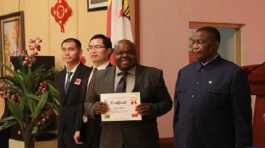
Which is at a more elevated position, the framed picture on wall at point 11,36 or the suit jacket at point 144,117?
the framed picture on wall at point 11,36

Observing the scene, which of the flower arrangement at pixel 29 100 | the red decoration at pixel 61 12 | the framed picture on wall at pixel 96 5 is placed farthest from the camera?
the red decoration at pixel 61 12

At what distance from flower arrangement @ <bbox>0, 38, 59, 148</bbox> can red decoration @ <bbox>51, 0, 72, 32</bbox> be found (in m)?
0.70

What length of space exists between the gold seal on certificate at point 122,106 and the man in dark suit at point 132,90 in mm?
30

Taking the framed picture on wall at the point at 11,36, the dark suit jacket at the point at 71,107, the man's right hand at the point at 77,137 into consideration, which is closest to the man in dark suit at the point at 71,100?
the dark suit jacket at the point at 71,107

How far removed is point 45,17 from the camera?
5672 millimetres

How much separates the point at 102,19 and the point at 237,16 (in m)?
1.44

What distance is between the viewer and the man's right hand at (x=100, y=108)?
296 centimetres

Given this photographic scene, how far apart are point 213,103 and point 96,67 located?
123 centimetres

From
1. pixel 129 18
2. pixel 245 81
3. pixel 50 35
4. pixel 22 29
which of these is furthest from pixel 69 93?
pixel 22 29

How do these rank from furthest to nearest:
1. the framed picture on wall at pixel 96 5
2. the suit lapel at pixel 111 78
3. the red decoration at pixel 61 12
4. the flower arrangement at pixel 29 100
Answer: the red decoration at pixel 61 12 < the framed picture on wall at pixel 96 5 < the flower arrangement at pixel 29 100 < the suit lapel at pixel 111 78


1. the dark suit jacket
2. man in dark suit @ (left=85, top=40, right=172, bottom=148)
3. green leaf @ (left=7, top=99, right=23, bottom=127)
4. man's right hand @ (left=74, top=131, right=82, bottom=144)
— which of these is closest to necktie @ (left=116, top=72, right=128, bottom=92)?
man in dark suit @ (left=85, top=40, right=172, bottom=148)

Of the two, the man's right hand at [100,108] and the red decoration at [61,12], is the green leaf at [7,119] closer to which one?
the red decoration at [61,12]

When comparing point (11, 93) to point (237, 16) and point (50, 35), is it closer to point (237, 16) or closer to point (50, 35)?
point (50, 35)

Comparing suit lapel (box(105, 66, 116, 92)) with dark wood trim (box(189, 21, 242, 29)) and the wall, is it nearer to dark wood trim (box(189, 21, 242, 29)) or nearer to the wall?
the wall
